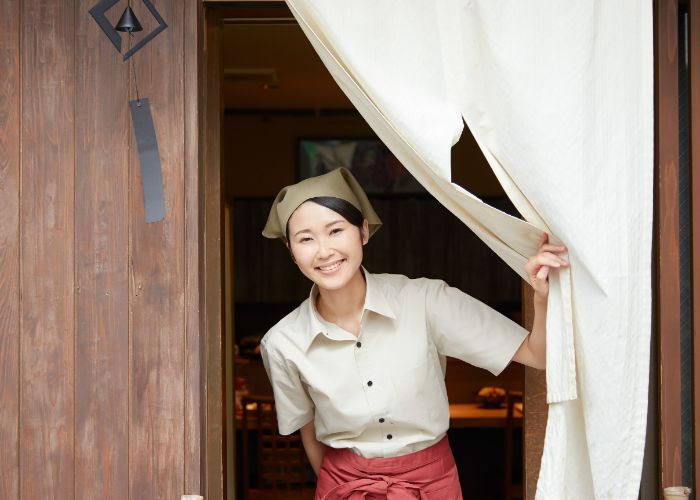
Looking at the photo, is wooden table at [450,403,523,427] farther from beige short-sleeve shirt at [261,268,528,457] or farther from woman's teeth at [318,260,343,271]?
woman's teeth at [318,260,343,271]

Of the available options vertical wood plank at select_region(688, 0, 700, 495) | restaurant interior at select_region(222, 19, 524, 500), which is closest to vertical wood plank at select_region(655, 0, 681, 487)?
vertical wood plank at select_region(688, 0, 700, 495)

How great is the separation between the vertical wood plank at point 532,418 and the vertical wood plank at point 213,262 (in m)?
1.12

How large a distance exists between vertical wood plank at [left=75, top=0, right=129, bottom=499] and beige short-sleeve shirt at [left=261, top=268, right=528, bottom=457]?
644mm

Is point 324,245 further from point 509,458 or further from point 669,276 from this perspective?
point 509,458

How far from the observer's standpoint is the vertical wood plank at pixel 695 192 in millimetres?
2654

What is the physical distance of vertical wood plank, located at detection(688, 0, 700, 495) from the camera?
265 cm

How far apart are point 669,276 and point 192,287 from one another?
1.45 metres

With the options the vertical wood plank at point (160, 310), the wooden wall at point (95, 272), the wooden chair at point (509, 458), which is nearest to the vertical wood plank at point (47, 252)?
the wooden wall at point (95, 272)

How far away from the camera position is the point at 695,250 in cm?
266

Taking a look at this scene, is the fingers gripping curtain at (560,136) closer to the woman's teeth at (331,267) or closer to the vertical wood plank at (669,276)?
the vertical wood plank at (669,276)

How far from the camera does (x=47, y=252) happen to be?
267cm

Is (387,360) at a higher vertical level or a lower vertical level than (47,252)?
lower

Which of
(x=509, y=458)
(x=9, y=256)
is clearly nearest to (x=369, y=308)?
(x=9, y=256)

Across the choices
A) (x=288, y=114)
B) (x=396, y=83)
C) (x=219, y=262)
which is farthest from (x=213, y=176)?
(x=288, y=114)
